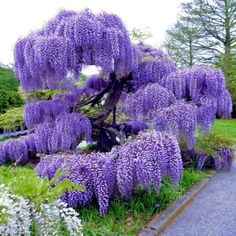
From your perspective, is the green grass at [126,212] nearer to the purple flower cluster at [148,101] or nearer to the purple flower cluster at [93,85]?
the purple flower cluster at [148,101]

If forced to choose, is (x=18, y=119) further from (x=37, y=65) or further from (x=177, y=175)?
(x=177, y=175)

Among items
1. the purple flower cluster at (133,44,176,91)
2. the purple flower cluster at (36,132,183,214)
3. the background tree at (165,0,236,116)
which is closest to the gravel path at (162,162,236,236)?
the purple flower cluster at (36,132,183,214)

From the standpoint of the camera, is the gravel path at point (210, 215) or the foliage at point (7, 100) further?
the foliage at point (7, 100)

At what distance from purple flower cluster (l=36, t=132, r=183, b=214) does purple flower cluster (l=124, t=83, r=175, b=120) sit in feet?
3.39

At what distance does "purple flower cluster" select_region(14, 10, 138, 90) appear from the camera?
4.16 metres

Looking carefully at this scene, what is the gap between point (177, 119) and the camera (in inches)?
173

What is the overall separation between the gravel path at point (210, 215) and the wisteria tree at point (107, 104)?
1.64 feet

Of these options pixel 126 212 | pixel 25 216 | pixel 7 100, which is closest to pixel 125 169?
→ pixel 126 212

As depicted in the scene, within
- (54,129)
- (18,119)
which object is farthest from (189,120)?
(18,119)

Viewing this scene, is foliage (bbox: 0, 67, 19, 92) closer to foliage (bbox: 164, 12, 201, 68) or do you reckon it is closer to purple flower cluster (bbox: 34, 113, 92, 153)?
foliage (bbox: 164, 12, 201, 68)

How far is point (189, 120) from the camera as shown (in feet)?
14.5

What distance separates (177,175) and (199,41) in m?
19.8

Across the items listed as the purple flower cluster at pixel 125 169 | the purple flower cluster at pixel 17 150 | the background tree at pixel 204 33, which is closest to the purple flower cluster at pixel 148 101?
the purple flower cluster at pixel 125 169

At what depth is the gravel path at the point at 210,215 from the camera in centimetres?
327
